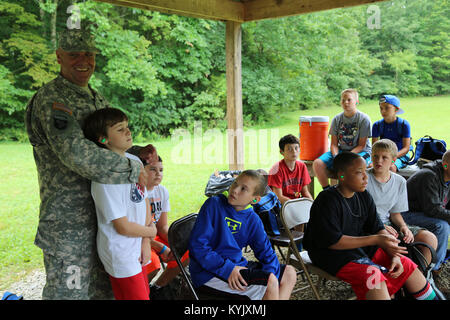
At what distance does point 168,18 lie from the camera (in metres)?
12.9

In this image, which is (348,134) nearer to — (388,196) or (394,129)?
(394,129)

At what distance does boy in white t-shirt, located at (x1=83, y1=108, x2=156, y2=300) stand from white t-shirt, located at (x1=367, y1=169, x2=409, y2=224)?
2.08 meters

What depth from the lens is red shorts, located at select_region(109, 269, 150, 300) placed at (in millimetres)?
2074

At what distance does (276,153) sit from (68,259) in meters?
10.6

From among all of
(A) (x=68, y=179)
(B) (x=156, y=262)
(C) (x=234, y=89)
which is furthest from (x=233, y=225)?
(C) (x=234, y=89)

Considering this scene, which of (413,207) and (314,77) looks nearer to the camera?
(413,207)

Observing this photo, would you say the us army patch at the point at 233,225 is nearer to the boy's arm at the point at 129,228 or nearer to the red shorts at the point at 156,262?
the boy's arm at the point at 129,228

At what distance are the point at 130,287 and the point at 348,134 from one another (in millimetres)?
4052

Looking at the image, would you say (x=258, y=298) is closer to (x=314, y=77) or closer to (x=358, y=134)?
(x=358, y=134)

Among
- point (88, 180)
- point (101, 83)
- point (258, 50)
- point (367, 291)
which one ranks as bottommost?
point (367, 291)

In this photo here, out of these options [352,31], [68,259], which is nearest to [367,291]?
[68,259]

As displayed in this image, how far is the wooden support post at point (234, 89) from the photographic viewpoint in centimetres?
542

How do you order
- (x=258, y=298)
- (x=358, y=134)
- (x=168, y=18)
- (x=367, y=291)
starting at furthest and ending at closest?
1. (x=168, y=18)
2. (x=358, y=134)
3. (x=367, y=291)
4. (x=258, y=298)
